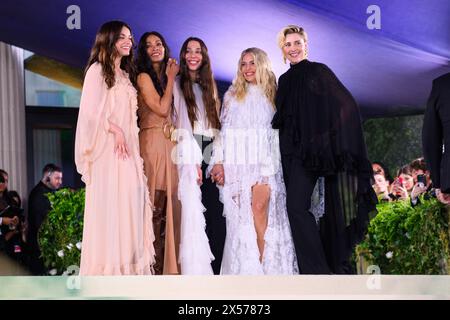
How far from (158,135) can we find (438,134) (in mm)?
1502

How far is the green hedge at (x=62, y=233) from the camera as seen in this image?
16.1 feet

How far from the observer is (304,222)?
4941 millimetres

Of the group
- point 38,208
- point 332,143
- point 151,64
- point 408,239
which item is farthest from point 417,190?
point 38,208

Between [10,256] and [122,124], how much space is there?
0.92 metres

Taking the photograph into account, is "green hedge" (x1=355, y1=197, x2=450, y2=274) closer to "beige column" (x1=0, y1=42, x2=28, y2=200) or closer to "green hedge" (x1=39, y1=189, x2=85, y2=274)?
"green hedge" (x1=39, y1=189, x2=85, y2=274)

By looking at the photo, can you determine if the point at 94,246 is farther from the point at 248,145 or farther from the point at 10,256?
the point at 248,145

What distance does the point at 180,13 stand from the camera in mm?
4930

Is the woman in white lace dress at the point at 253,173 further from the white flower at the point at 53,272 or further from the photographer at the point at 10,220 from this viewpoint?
the photographer at the point at 10,220

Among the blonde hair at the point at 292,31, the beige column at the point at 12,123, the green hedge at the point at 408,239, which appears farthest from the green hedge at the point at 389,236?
the blonde hair at the point at 292,31

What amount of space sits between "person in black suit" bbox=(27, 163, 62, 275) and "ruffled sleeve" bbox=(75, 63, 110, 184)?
0.46 ft

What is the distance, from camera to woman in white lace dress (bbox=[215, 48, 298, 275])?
16.4ft

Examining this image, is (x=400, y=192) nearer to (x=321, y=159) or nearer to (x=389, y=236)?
(x=389, y=236)

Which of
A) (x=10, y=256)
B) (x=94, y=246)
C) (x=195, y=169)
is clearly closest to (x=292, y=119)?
(x=195, y=169)
